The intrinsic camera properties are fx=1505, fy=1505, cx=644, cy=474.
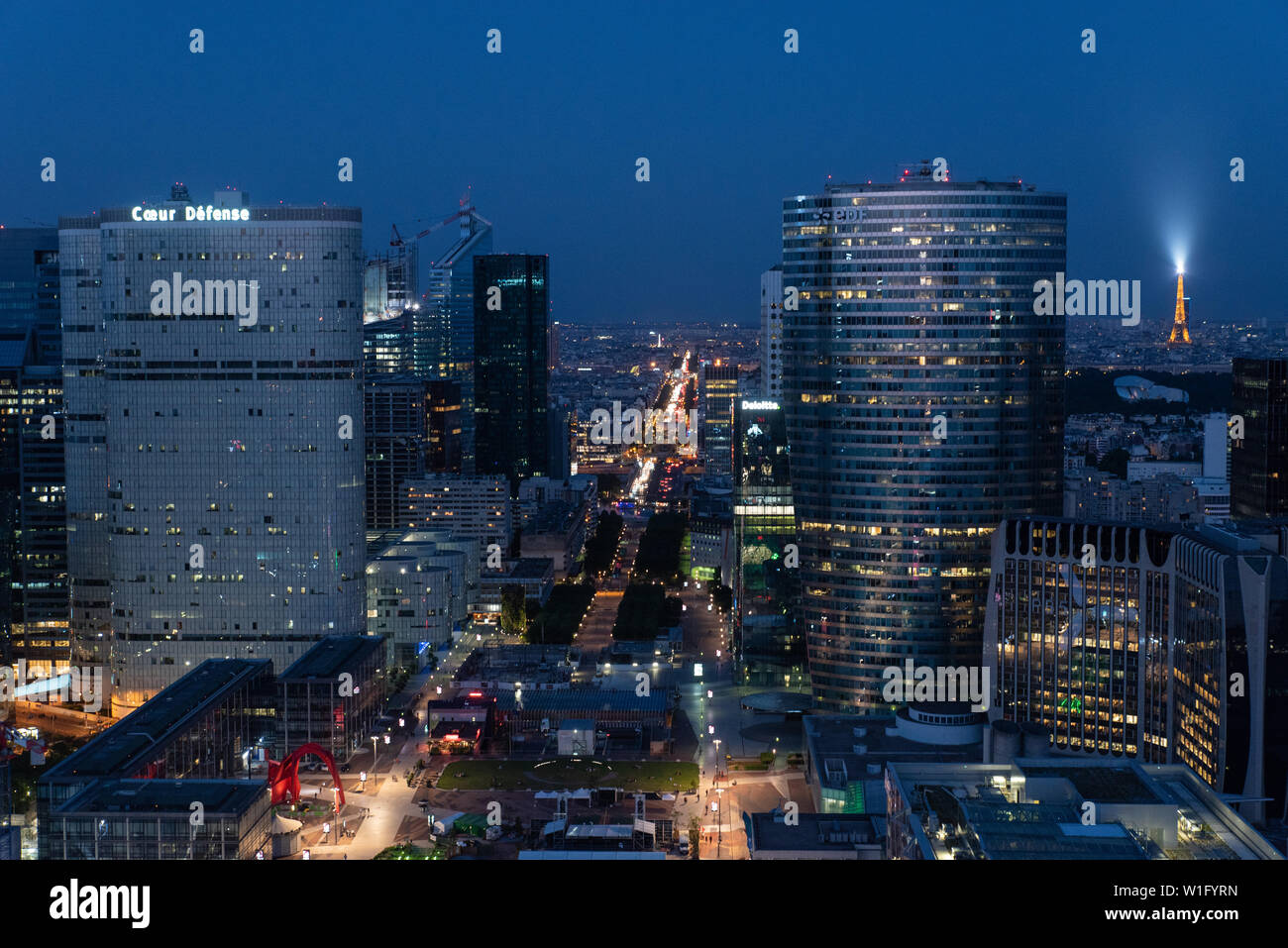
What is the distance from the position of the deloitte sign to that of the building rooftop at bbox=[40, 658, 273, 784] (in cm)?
659

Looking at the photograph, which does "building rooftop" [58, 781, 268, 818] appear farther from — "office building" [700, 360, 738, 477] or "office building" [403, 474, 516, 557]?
"office building" [700, 360, 738, 477]

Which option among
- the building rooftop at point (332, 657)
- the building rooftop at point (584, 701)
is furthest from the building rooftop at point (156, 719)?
the building rooftop at point (584, 701)

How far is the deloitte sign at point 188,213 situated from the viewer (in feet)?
74.0

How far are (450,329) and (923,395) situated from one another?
3550cm

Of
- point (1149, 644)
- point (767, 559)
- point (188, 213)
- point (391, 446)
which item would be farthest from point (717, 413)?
point (1149, 644)

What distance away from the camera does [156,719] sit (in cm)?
1797

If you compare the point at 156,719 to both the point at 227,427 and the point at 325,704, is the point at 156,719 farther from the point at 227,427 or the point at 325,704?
the point at 227,427

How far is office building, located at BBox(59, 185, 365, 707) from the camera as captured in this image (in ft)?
74.3

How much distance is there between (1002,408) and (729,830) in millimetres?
8020

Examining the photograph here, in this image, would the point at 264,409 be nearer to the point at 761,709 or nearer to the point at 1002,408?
the point at 761,709

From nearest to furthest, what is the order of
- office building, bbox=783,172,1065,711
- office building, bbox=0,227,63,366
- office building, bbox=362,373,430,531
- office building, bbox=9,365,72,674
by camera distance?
office building, bbox=783,172,1065,711, office building, bbox=9,365,72,674, office building, bbox=0,227,63,366, office building, bbox=362,373,430,531

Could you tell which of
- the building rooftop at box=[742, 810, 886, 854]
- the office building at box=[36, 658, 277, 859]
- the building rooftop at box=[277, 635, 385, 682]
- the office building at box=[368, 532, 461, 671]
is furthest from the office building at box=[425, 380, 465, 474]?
the building rooftop at box=[742, 810, 886, 854]

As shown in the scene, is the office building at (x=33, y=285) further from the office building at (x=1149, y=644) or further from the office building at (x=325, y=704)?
the office building at (x=1149, y=644)
